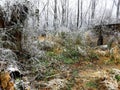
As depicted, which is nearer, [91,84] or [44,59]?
[91,84]

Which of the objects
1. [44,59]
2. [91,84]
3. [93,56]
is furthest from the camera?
[93,56]

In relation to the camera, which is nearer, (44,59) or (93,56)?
(44,59)

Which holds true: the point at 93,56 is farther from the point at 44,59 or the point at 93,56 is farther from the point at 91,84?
the point at 91,84

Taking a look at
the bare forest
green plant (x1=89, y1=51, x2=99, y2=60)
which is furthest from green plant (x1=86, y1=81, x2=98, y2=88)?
green plant (x1=89, y1=51, x2=99, y2=60)

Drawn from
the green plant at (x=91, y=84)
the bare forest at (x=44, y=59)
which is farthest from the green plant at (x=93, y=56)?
the green plant at (x=91, y=84)

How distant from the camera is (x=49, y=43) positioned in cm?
888

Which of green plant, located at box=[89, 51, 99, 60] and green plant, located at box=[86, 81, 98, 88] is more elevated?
green plant, located at box=[89, 51, 99, 60]

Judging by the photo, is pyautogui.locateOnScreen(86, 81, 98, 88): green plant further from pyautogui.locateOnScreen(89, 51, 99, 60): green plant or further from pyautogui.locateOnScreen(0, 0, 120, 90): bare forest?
pyautogui.locateOnScreen(89, 51, 99, 60): green plant

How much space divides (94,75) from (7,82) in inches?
131

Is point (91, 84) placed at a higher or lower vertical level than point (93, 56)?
lower

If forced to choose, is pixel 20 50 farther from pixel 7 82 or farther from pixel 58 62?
pixel 7 82

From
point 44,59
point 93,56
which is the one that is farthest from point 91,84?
point 93,56

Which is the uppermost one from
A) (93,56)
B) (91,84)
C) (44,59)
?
(44,59)

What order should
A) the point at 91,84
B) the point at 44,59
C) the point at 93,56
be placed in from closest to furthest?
the point at 91,84, the point at 44,59, the point at 93,56
